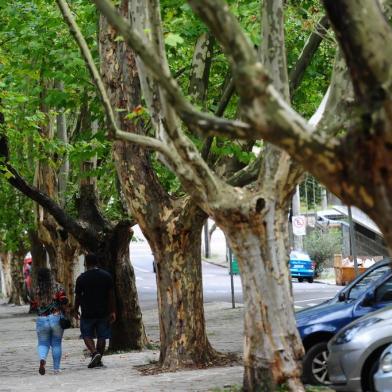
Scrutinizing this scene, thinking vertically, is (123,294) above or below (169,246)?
below

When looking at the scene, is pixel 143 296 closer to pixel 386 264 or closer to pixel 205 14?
pixel 386 264

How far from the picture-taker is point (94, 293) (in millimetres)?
15148

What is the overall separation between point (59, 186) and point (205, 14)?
20020mm

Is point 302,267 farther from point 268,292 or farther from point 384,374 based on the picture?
point 384,374

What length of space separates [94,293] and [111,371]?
3.85 feet

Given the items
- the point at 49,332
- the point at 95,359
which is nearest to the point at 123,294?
the point at 95,359

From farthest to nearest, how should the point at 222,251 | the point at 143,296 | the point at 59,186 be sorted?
1. the point at 222,251
2. the point at 143,296
3. the point at 59,186

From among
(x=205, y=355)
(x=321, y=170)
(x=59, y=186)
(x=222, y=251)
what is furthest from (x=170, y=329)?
Result: (x=222, y=251)

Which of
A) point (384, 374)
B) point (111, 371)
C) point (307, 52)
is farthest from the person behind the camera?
point (111, 371)

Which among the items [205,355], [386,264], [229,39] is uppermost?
[229,39]

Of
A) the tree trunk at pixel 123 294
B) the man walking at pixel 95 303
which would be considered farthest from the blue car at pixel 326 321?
the tree trunk at pixel 123 294

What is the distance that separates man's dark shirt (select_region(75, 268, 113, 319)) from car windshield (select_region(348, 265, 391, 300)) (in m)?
3.60

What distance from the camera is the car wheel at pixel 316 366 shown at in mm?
12133

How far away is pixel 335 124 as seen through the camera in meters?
9.87
